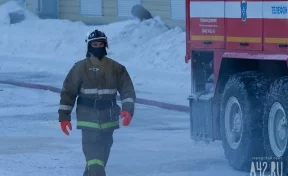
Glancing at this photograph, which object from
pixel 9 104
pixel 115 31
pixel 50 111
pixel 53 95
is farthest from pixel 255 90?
pixel 115 31

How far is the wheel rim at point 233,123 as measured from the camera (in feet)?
35.7

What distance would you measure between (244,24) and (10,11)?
67.8 ft

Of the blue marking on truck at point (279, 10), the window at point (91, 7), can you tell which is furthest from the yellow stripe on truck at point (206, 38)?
the window at point (91, 7)

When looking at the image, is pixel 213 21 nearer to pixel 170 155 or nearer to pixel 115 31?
pixel 170 155

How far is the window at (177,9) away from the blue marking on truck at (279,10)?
16630 millimetres

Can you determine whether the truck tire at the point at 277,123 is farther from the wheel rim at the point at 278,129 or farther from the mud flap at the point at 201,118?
the mud flap at the point at 201,118

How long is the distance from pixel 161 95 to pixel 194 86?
22.8 ft

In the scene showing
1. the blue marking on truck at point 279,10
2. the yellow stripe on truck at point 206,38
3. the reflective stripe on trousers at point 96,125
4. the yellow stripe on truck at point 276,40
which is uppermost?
the blue marking on truck at point 279,10

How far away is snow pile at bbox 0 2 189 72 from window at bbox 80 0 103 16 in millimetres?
842

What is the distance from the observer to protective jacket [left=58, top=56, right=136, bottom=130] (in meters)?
8.69

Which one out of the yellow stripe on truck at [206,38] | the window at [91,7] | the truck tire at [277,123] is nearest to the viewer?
the truck tire at [277,123]

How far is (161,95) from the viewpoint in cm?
1875

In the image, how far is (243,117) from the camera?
420 inches

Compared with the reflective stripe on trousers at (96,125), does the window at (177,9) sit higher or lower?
higher
